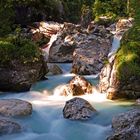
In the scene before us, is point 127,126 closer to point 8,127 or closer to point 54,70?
point 8,127

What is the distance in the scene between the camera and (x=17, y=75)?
49.3 feet

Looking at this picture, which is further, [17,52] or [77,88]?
[17,52]

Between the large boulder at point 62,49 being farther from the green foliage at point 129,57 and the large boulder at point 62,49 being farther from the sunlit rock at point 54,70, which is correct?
the green foliage at point 129,57

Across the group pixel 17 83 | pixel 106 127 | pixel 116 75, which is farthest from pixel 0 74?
pixel 106 127

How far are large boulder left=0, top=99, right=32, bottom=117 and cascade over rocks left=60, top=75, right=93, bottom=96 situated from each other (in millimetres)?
2505

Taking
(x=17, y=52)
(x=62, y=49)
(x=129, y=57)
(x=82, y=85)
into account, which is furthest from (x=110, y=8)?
(x=82, y=85)

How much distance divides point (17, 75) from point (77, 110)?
426 centimetres

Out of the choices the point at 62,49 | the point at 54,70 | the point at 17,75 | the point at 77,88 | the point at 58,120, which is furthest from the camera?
the point at 62,49

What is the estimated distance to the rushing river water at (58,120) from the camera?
10.5 m

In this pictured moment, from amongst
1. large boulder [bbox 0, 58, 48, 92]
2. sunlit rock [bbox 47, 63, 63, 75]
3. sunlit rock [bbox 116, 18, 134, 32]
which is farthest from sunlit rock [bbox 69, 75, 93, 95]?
sunlit rock [bbox 116, 18, 134, 32]

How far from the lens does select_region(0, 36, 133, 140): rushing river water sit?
1052 centimetres

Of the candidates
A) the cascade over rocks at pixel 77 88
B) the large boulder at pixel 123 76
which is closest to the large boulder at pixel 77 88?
the cascade over rocks at pixel 77 88

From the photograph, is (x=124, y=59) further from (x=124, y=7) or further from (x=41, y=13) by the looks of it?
(x=124, y=7)

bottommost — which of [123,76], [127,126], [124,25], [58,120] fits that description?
[58,120]
